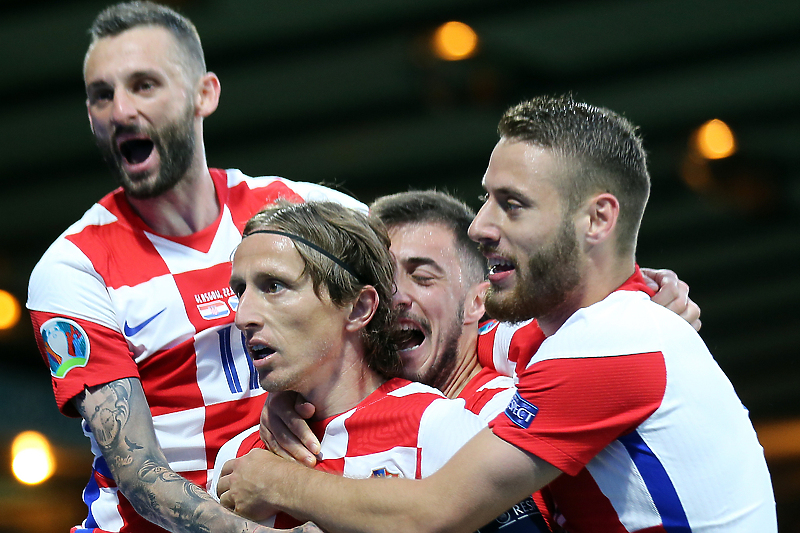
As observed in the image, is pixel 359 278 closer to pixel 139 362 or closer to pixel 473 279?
pixel 473 279

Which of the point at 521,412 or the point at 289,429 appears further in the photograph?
the point at 289,429

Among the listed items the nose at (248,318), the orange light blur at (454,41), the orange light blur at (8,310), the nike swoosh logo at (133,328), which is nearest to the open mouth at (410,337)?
the nose at (248,318)

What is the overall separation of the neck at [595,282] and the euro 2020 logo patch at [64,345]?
1.22 m

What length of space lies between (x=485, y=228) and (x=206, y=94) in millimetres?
1237

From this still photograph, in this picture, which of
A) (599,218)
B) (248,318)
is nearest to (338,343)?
(248,318)

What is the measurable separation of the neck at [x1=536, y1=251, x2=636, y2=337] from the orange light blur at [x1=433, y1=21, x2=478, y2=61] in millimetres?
4203

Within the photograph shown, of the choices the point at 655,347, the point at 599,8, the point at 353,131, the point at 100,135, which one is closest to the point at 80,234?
the point at 100,135

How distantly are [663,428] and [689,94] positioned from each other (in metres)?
5.51

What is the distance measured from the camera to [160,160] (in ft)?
8.62

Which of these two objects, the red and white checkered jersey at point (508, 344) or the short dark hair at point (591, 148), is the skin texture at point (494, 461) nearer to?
the short dark hair at point (591, 148)

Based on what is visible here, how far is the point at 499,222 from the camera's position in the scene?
79.9 inches

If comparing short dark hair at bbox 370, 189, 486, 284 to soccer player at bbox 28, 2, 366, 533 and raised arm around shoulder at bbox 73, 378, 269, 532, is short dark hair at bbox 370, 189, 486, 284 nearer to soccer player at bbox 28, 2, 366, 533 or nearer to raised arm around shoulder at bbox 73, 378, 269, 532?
soccer player at bbox 28, 2, 366, 533

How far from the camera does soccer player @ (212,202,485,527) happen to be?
6.47 ft

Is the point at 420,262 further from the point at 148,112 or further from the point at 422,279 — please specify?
the point at 148,112
